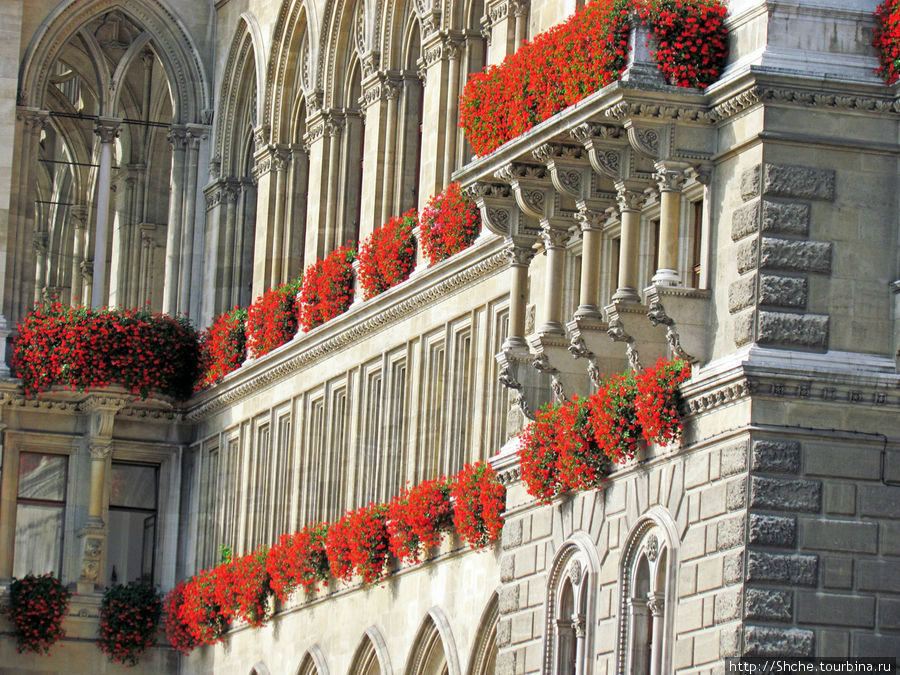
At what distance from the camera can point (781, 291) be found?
23.7 metres

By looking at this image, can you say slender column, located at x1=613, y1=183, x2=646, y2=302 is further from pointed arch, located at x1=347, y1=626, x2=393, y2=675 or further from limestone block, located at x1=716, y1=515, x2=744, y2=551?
pointed arch, located at x1=347, y1=626, x2=393, y2=675

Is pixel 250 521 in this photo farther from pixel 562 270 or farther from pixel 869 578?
pixel 869 578

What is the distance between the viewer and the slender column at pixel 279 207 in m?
43.3

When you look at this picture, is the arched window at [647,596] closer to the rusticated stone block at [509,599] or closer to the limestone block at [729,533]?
the limestone block at [729,533]

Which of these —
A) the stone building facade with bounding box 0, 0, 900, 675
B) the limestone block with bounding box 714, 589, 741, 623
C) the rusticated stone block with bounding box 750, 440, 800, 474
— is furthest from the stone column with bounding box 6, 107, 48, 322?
the rusticated stone block with bounding box 750, 440, 800, 474

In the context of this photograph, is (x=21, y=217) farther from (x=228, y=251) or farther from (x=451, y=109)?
(x=451, y=109)

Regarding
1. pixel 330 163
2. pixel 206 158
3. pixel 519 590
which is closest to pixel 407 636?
pixel 519 590

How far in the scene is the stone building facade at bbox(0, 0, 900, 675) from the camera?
77.2 feet

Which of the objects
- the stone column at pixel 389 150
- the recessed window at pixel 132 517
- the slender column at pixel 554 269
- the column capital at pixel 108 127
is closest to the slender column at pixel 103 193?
the column capital at pixel 108 127

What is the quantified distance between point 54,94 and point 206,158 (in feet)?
26.4

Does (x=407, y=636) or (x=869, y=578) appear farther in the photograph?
(x=407, y=636)

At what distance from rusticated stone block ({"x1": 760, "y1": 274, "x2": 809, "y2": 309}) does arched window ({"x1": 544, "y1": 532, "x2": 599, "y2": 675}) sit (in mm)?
3791

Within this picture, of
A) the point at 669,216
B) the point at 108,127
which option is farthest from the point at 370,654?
the point at 108,127

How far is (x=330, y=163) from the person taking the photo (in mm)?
41062
